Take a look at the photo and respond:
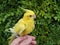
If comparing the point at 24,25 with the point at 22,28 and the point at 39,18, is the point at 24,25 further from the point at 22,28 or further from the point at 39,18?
the point at 39,18

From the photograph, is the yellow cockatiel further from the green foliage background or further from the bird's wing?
the green foliage background

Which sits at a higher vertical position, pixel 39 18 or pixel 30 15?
pixel 30 15

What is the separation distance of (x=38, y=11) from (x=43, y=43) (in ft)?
0.99

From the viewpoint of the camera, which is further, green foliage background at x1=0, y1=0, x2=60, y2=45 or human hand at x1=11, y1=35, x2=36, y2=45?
green foliage background at x1=0, y1=0, x2=60, y2=45

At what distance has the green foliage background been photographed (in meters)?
2.35

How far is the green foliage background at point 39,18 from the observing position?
2350mm

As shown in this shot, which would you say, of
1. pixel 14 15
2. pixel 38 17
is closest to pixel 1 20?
pixel 14 15

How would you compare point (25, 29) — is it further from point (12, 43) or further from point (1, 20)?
point (1, 20)

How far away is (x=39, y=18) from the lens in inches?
92.9

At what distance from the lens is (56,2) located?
2.48 metres

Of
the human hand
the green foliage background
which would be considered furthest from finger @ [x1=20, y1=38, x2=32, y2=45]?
the green foliage background

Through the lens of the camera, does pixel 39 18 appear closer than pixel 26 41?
No

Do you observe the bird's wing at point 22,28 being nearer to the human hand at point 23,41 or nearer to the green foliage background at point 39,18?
the human hand at point 23,41

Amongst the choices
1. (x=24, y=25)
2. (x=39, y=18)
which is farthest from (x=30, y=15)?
(x=39, y=18)
